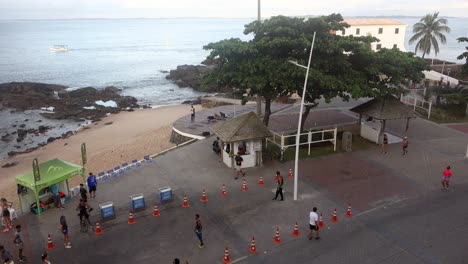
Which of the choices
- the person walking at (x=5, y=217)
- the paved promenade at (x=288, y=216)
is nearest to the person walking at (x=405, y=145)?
the paved promenade at (x=288, y=216)

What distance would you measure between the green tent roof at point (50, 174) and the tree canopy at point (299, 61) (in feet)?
31.4

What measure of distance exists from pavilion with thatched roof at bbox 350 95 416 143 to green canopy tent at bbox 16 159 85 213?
17.6 m

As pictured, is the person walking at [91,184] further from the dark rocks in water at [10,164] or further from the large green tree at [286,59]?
the dark rocks in water at [10,164]

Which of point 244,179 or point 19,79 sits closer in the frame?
point 244,179

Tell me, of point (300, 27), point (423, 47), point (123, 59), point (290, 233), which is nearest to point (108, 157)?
point (300, 27)

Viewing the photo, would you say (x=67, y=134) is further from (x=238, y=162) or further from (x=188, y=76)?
(x=188, y=76)

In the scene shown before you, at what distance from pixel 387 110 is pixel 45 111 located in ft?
148

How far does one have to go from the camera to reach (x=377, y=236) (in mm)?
15242

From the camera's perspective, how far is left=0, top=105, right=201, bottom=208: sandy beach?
29.8m

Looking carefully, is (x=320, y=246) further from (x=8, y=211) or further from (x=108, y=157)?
(x=108, y=157)

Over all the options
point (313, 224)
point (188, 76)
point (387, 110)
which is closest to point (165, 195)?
point (313, 224)

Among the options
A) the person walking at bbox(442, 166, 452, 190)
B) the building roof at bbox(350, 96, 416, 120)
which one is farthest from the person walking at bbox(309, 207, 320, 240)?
the building roof at bbox(350, 96, 416, 120)

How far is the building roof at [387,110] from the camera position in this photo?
2466cm

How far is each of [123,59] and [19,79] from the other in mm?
41772
